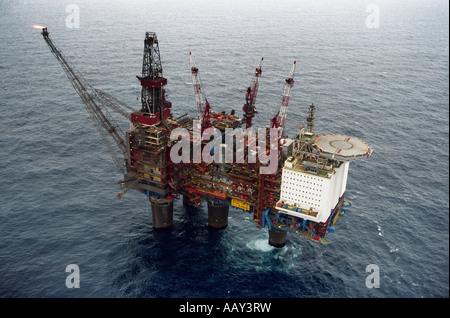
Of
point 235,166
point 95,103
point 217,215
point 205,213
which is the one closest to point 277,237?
point 217,215

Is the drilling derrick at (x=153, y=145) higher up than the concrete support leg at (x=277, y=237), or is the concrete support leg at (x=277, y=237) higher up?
the drilling derrick at (x=153, y=145)

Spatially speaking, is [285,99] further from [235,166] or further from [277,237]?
[277,237]

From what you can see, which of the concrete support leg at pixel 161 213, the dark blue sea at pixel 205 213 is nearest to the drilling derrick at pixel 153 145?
the concrete support leg at pixel 161 213

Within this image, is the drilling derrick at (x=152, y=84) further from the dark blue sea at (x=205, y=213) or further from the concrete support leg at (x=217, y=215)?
the dark blue sea at (x=205, y=213)

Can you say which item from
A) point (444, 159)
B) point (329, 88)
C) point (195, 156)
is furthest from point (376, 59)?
point (195, 156)

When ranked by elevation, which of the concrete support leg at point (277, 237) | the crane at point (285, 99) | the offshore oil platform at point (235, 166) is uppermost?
the crane at point (285, 99)
